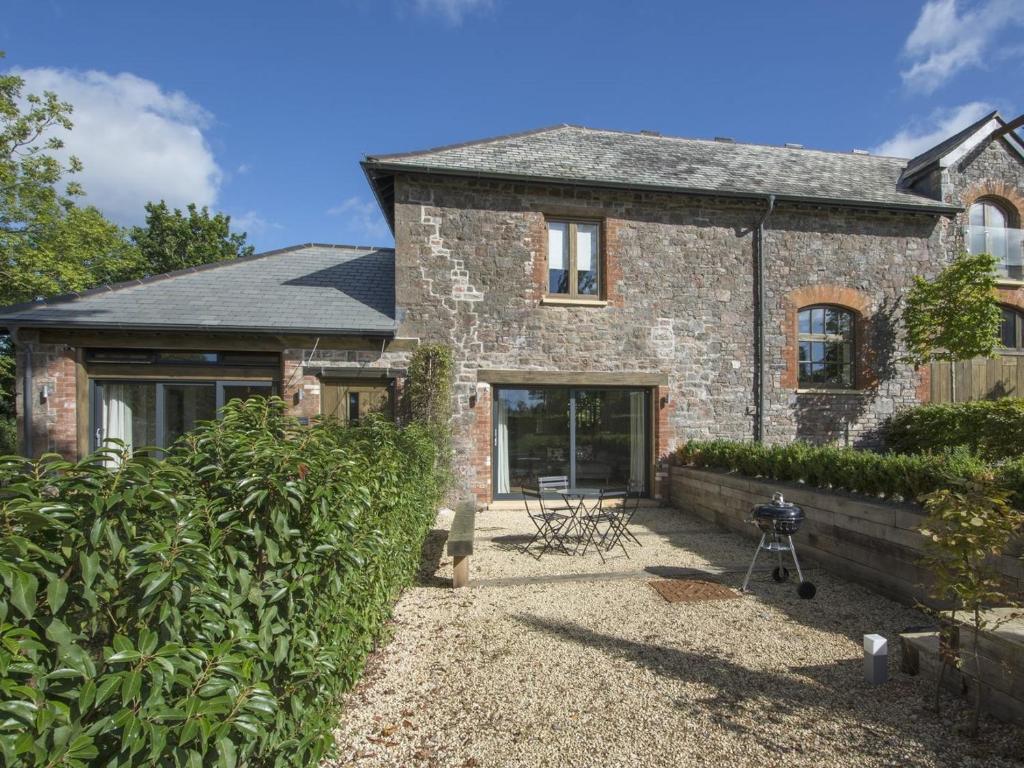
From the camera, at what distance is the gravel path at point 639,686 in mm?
2797

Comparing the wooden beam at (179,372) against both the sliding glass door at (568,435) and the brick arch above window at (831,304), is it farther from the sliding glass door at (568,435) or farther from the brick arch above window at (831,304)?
the brick arch above window at (831,304)

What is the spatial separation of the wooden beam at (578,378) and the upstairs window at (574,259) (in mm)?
1509

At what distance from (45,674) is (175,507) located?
479 millimetres

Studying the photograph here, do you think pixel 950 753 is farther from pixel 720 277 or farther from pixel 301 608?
pixel 720 277

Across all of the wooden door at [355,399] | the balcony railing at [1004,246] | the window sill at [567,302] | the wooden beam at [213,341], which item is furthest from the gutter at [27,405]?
the balcony railing at [1004,246]

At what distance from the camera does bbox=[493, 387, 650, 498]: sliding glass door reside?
993 centimetres

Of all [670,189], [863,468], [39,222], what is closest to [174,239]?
[39,222]

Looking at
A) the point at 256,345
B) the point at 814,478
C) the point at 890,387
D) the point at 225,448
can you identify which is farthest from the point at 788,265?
the point at 225,448

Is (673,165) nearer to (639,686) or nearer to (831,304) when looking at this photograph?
(831,304)

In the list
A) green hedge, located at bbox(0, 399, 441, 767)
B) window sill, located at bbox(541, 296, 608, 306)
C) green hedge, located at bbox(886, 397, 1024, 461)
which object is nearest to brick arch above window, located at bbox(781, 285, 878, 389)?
green hedge, located at bbox(886, 397, 1024, 461)

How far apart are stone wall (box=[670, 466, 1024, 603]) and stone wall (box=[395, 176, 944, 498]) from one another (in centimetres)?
333

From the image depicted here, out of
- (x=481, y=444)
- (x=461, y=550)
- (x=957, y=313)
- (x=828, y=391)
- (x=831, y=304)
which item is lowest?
(x=461, y=550)

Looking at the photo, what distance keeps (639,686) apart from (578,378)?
263 inches

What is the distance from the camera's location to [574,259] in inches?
393
